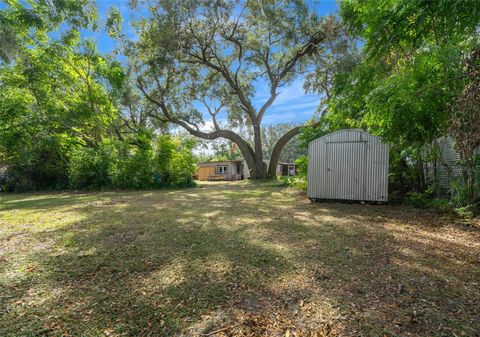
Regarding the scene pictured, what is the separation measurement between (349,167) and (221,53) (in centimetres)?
1206

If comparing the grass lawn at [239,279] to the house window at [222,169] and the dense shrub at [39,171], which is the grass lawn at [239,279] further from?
the house window at [222,169]

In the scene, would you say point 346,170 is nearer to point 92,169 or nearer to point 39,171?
point 92,169

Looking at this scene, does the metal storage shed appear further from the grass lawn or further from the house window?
the house window

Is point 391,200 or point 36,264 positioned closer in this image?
point 36,264

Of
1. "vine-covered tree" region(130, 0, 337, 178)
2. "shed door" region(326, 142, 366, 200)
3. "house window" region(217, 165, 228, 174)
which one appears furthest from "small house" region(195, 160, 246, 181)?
"shed door" region(326, 142, 366, 200)

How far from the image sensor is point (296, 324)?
1.78 m

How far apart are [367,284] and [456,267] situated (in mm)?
1202

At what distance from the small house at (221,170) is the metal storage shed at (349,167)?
69.4 ft

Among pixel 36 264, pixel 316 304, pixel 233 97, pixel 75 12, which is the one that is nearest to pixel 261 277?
pixel 316 304

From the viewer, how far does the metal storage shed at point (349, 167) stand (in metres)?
6.28

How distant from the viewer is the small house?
93.9 ft

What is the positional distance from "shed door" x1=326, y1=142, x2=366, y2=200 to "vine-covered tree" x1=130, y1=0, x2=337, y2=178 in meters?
9.25

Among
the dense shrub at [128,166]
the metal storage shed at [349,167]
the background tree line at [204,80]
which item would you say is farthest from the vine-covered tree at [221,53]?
the metal storage shed at [349,167]

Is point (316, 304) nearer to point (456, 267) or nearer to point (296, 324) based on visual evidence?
point (296, 324)
